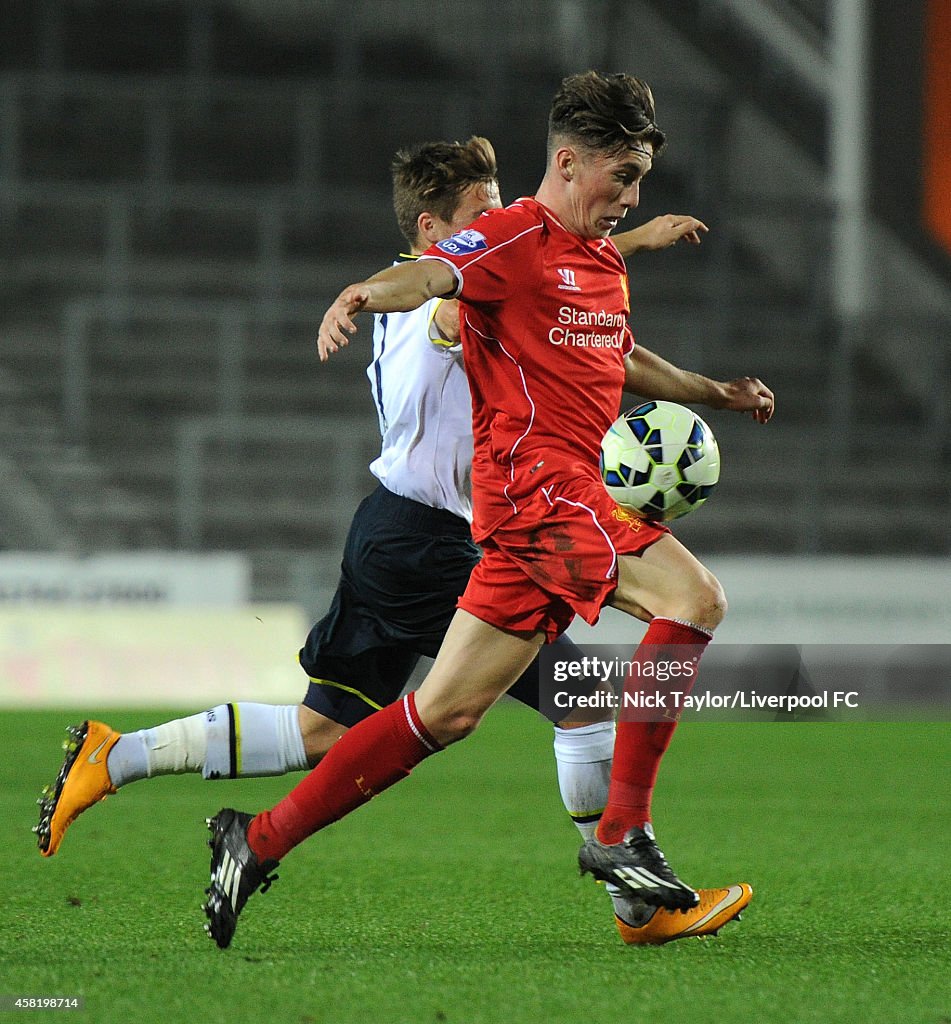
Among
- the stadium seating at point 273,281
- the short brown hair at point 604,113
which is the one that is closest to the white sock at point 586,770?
the short brown hair at point 604,113

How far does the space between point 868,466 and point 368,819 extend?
8.82m

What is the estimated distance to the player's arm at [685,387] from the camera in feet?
14.1

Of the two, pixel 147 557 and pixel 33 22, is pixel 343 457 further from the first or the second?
pixel 33 22

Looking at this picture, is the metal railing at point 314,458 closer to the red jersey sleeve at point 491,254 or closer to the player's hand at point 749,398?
the player's hand at point 749,398

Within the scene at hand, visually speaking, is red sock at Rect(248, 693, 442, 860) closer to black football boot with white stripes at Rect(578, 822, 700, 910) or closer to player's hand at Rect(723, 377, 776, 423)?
black football boot with white stripes at Rect(578, 822, 700, 910)

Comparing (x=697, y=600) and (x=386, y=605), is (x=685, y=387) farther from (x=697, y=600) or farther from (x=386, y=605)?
(x=386, y=605)

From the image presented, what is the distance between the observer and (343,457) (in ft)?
43.9

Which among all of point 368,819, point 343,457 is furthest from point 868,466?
point 368,819

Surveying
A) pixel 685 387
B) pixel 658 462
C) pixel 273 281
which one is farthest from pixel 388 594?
pixel 273 281

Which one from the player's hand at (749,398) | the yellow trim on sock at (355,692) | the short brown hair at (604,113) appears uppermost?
the short brown hair at (604,113)

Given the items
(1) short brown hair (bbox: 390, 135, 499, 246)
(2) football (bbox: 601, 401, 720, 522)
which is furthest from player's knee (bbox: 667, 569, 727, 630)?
(1) short brown hair (bbox: 390, 135, 499, 246)

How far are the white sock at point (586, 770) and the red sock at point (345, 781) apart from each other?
0.51 meters

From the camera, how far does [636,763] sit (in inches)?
154

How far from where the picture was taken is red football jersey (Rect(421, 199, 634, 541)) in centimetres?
388
